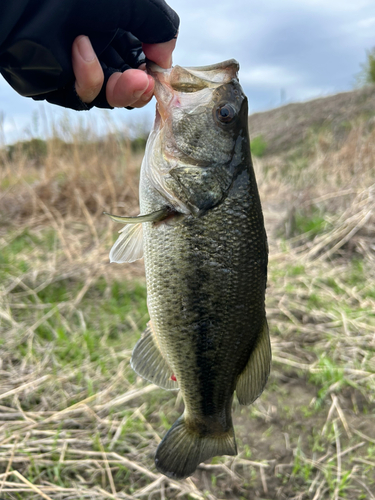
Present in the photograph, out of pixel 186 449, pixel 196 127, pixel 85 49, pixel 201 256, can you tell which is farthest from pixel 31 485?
pixel 85 49

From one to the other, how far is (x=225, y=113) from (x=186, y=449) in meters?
1.29

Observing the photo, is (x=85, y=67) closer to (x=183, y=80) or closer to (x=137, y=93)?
(x=137, y=93)

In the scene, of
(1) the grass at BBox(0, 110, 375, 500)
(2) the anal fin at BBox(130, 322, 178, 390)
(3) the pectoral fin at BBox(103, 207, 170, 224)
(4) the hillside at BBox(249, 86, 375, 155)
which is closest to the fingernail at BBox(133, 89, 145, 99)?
(3) the pectoral fin at BBox(103, 207, 170, 224)

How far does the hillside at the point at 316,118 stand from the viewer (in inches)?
582

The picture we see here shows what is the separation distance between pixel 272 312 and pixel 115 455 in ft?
6.50

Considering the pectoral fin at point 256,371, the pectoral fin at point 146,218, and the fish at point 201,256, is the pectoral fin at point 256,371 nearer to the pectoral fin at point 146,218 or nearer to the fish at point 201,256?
the fish at point 201,256

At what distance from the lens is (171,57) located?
158 centimetres

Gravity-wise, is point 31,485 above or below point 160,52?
below

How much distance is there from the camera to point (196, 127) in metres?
1.49

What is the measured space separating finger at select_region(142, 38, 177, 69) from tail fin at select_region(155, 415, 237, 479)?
1427mm

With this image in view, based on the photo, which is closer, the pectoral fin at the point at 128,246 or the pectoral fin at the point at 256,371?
the pectoral fin at the point at 256,371

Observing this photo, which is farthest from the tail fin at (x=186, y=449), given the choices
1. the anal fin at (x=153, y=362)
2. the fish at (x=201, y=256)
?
the anal fin at (x=153, y=362)

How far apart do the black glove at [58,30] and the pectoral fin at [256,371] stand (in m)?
1.16

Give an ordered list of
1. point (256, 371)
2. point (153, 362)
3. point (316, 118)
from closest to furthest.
Answer: point (256, 371) < point (153, 362) < point (316, 118)
